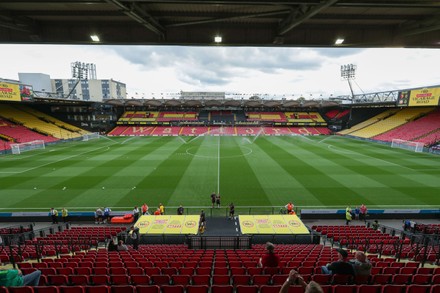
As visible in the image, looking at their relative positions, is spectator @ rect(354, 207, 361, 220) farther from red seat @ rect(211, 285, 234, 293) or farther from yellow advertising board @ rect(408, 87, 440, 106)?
yellow advertising board @ rect(408, 87, 440, 106)

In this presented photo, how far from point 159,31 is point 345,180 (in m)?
24.1

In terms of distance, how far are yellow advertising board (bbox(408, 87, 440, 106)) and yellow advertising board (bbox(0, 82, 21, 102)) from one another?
76.6m

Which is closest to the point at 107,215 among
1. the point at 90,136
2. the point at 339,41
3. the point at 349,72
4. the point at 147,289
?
the point at 147,289

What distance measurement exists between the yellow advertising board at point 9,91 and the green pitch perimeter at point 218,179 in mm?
12355

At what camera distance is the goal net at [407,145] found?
40566 mm

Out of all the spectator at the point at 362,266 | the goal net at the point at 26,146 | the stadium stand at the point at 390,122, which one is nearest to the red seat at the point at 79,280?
the spectator at the point at 362,266

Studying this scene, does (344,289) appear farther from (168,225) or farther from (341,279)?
(168,225)

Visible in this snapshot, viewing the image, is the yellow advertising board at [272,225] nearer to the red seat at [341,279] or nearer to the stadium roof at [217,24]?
A: the red seat at [341,279]

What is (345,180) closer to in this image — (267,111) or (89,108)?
(267,111)

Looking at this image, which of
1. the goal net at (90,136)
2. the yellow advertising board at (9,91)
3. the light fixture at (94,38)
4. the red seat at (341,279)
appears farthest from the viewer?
the goal net at (90,136)

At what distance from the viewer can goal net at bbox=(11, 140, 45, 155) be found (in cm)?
4066

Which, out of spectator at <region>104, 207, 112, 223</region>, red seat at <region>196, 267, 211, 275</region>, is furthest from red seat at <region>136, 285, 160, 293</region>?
spectator at <region>104, 207, 112, 223</region>

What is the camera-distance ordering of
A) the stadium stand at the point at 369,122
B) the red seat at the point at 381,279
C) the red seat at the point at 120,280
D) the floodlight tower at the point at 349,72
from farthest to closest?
the floodlight tower at the point at 349,72, the stadium stand at the point at 369,122, the red seat at the point at 120,280, the red seat at the point at 381,279

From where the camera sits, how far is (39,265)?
724 cm
